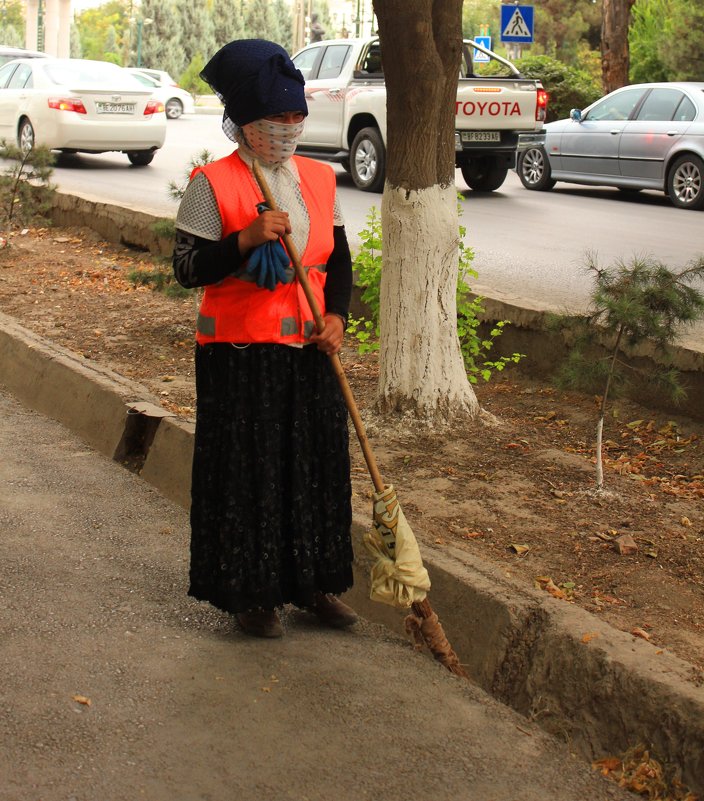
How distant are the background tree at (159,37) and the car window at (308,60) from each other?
55.4 metres

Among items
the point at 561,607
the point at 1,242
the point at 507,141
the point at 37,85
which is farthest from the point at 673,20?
the point at 561,607

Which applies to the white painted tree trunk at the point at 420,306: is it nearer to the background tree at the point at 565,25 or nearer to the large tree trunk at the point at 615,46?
the large tree trunk at the point at 615,46

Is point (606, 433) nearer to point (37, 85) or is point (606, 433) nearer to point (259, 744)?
point (259, 744)

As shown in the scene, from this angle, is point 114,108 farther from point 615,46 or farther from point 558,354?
point 558,354

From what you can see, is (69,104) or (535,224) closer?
(535,224)

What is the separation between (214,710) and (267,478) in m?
0.69

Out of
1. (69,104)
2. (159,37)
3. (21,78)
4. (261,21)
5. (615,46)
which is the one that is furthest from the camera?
(261,21)

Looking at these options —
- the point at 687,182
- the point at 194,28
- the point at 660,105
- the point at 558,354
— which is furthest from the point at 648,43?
the point at 194,28

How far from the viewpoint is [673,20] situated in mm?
26359

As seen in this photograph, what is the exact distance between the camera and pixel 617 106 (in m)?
16.3

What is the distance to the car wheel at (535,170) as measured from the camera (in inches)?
668

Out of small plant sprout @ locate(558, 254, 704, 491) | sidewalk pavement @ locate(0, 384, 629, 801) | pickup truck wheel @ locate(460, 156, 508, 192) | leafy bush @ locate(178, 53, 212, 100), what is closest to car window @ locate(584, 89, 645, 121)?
pickup truck wheel @ locate(460, 156, 508, 192)

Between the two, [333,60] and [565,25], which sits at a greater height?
[565,25]

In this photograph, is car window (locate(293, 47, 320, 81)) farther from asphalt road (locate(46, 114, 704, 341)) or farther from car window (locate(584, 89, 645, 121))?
car window (locate(584, 89, 645, 121))
